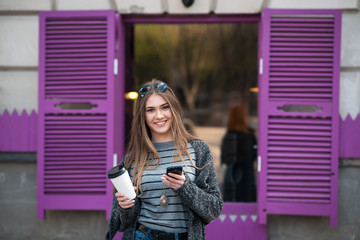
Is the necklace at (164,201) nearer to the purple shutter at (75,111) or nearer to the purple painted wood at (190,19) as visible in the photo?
the purple shutter at (75,111)

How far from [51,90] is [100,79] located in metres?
0.53

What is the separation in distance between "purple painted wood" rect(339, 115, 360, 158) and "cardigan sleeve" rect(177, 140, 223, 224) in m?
2.20

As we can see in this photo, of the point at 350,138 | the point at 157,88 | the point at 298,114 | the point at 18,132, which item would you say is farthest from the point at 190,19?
the point at 18,132

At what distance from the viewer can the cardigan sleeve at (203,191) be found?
2.02m

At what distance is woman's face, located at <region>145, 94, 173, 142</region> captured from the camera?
7.36 feet

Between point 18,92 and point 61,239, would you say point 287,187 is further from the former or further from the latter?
point 18,92

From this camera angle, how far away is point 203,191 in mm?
2119

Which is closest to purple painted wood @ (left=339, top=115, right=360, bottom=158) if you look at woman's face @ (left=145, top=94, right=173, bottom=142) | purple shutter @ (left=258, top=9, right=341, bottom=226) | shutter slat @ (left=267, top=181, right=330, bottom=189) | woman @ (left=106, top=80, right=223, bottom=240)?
purple shutter @ (left=258, top=9, right=341, bottom=226)

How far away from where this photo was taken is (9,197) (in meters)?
4.11

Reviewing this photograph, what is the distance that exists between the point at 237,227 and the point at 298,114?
138 centimetres

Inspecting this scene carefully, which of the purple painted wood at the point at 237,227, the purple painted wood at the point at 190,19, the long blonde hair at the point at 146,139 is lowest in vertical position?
the purple painted wood at the point at 237,227

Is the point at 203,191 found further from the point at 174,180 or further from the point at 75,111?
the point at 75,111

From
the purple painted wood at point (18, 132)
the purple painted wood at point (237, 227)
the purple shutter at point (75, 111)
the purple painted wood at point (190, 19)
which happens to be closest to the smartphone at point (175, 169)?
the purple shutter at point (75, 111)

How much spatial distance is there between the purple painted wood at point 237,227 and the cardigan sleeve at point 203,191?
6.37 feet
